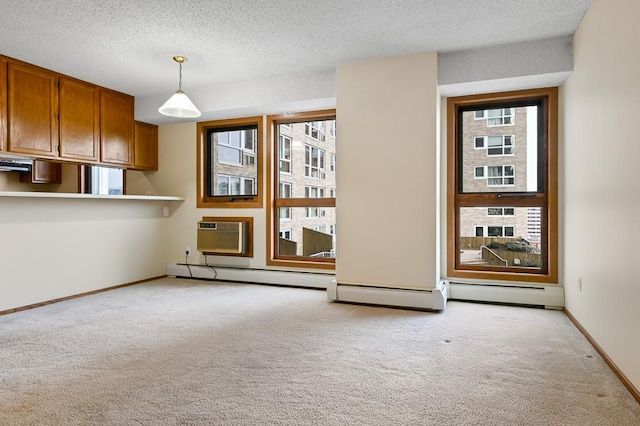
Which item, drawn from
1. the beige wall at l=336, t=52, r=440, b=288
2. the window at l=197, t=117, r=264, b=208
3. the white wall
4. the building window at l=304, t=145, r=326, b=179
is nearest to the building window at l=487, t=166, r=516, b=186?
the beige wall at l=336, t=52, r=440, b=288

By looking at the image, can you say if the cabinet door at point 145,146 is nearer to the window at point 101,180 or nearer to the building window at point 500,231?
the window at point 101,180

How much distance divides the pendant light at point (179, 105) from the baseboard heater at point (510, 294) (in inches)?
124

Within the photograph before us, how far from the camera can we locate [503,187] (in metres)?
4.00

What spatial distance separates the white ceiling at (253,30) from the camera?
9.29 ft

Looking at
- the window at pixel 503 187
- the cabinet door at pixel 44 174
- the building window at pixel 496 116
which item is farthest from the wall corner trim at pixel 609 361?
the cabinet door at pixel 44 174

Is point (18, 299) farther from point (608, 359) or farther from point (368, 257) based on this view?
point (608, 359)

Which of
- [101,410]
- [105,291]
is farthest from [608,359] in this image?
[105,291]

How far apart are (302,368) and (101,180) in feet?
15.2

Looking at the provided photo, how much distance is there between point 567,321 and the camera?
127 inches

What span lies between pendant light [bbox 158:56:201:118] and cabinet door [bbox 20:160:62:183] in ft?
7.94

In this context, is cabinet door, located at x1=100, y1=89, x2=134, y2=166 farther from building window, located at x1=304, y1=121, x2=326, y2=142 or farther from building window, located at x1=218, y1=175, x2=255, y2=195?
building window, located at x1=304, y1=121, x2=326, y2=142

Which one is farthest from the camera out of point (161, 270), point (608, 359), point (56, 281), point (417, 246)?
point (161, 270)

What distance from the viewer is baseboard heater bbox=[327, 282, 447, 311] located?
3574mm

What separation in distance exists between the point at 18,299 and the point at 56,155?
59.0 inches
